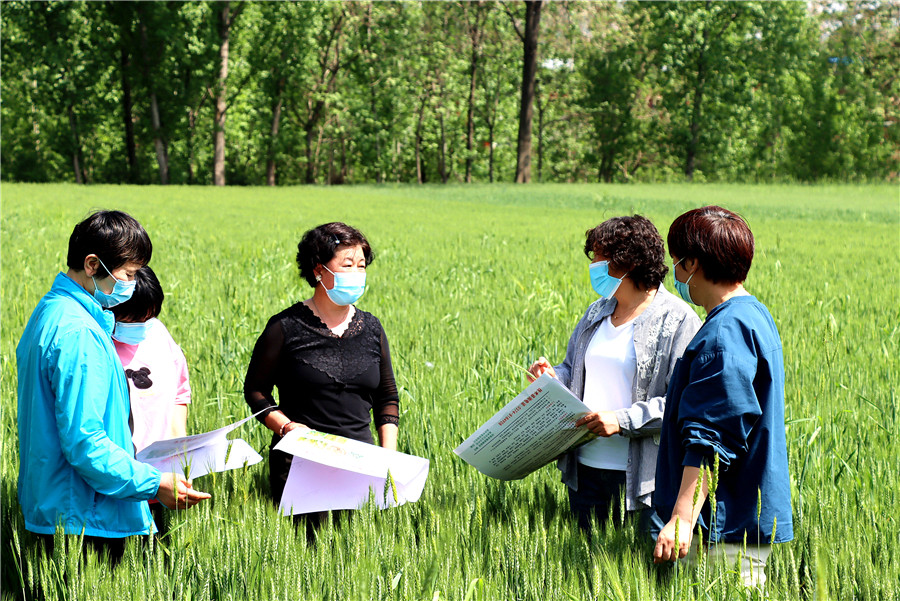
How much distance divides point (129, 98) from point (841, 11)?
44.5 metres

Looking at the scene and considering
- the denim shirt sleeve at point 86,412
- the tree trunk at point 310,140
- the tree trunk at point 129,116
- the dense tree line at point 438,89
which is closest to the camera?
the denim shirt sleeve at point 86,412

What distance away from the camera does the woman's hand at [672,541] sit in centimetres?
232

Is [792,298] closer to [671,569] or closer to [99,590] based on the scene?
[671,569]

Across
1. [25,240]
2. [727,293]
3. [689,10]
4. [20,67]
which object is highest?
[689,10]

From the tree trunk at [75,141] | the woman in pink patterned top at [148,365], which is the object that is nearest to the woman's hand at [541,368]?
the woman in pink patterned top at [148,365]

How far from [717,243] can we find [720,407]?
46 centimetres

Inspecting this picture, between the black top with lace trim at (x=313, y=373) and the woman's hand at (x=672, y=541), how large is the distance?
1332 millimetres

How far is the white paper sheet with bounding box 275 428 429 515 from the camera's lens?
2881 millimetres

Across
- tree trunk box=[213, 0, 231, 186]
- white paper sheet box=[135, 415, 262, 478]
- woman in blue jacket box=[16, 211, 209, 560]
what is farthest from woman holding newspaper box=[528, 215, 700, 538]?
tree trunk box=[213, 0, 231, 186]

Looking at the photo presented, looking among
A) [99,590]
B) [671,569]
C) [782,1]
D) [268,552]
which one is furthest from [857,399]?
[782,1]

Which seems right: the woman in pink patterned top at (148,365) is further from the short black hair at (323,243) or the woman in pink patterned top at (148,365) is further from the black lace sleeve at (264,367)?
the short black hair at (323,243)

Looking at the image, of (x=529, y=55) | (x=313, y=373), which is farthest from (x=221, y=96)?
(x=313, y=373)

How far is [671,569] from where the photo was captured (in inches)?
106

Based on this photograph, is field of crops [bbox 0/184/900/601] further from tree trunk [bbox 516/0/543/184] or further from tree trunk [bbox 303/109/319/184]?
tree trunk [bbox 303/109/319/184]
